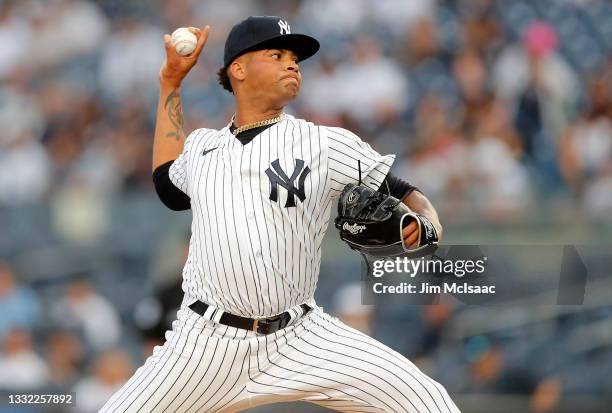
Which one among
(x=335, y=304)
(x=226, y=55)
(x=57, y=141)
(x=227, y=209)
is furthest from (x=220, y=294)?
(x=57, y=141)

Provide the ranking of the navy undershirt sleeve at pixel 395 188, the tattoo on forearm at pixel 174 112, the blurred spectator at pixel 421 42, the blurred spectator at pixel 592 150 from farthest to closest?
1. the blurred spectator at pixel 421 42
2. the blurred spectator at pixel 592 150
3. the tattoo on forearm at pixel 174 112
4. the navy undershirt sleeve at pixel 395 188

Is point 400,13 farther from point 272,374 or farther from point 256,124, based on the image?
point 272,374

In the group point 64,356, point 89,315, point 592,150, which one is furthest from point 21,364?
point 592,150

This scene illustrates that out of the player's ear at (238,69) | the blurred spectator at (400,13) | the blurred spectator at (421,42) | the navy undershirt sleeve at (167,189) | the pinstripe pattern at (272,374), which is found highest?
the blurred spectator at (400,13)

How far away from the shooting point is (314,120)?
703cm

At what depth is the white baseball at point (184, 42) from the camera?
3.55m

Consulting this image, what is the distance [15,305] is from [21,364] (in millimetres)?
397

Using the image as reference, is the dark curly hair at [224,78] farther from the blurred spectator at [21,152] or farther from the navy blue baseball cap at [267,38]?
the blurred spectator at [21,152]

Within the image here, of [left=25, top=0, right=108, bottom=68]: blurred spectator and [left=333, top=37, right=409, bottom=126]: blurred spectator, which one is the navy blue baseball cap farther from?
[left=25, top=0, right=108, bottom=68]: blurred spectator

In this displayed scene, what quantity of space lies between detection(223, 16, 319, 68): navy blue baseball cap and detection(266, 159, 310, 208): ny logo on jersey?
498 millimetres

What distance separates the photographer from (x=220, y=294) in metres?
3.22

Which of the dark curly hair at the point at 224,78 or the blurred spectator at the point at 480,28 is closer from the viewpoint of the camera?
the dark curly hair at the point at 224,78

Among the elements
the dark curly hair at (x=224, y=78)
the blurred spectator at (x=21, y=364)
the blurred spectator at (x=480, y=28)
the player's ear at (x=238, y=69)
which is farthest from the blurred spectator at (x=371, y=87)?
the player's ear at (x=238, y=69)

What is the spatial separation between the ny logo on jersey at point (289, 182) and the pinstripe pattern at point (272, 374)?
45 centimetres
